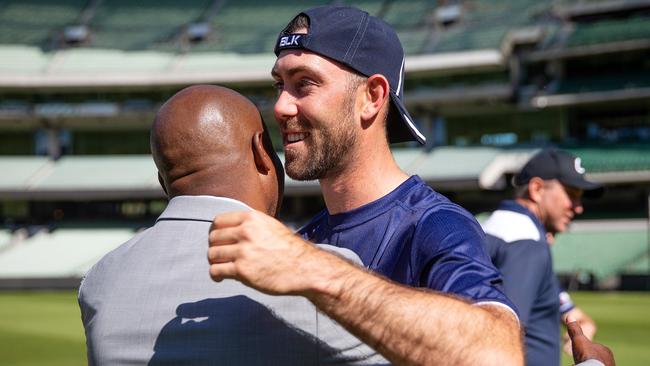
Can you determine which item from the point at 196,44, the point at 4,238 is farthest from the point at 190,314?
the point at 196,44

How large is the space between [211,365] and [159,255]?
347mm

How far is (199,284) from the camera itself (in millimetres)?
2111

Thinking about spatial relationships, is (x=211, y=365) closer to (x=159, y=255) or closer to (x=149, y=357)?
(x=149, y=357)

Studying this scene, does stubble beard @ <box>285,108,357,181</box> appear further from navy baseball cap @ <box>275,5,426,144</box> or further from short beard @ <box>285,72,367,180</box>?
navy baseball cap @ <box>275,5,426,144</box>

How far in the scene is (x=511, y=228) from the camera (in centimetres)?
500

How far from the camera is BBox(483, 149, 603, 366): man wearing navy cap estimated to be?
4.68 meters

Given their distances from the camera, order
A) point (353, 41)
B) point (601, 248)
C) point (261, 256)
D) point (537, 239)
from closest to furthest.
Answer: point (261, 256) → point (353, 41) → point (537, 239) → point (601, 248)

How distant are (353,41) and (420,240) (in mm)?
694

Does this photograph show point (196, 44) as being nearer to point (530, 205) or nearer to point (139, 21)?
point (139, 21)

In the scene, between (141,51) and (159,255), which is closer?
(159,255)

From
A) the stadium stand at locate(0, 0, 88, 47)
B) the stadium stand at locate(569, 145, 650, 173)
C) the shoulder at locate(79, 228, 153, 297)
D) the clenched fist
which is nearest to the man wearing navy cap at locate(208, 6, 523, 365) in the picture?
the clenched fist

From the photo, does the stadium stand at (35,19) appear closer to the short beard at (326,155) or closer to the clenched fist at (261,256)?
Answer: the short beard at (326,155)

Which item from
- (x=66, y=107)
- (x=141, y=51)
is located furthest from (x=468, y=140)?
(x=66, y=107)

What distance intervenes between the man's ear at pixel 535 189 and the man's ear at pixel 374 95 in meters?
3.09
